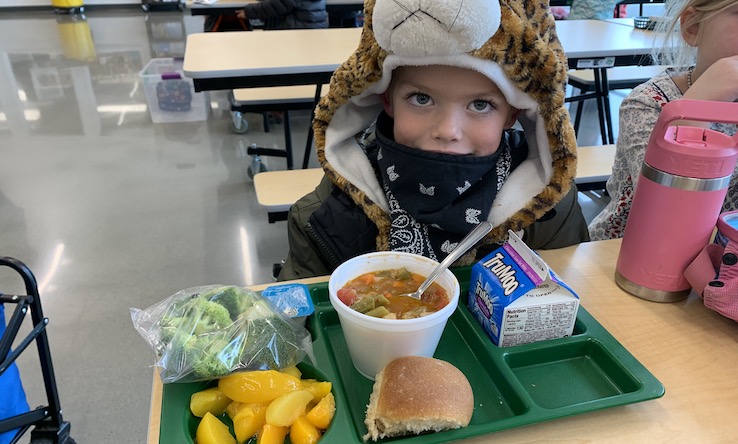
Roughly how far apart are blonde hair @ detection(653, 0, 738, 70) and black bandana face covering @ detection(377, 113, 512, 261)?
0.54 metres

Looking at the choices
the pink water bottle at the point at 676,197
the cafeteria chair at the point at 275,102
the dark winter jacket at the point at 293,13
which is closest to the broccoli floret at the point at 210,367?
the pink water bottle at the point at 676,197

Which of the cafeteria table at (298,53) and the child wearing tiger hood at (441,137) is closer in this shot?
the child wearing tiger hood at (441,137)

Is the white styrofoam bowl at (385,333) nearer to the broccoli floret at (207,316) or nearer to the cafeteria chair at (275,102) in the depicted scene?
the broccoli floret at (207,316)

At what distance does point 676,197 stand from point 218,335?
0.69 m

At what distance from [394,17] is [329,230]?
17.7 inches

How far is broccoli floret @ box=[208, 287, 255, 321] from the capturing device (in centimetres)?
75

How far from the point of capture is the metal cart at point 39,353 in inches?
31.4

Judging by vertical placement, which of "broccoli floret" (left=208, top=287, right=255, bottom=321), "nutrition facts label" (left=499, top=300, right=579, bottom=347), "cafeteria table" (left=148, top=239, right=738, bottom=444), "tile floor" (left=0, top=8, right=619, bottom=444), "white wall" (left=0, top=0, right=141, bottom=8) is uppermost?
"broccoli floret" (left=208, top=287, right=255, bottom=321)

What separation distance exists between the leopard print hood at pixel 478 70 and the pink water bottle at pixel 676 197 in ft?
0.50

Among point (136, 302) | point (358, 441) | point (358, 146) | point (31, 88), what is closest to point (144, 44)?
point (31, 88)

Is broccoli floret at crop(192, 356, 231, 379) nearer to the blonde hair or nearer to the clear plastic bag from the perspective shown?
the clear plastic bag

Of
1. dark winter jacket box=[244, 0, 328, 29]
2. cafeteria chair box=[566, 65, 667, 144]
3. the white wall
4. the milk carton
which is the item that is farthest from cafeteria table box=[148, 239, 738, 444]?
the white wall

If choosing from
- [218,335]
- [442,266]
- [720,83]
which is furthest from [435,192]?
[720,83]

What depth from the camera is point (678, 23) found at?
1.29 metres
